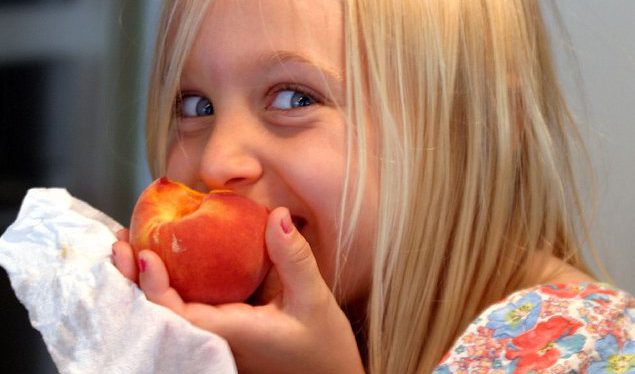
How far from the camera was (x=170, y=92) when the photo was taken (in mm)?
1118

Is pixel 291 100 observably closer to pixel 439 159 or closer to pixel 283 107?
pixel 283 107

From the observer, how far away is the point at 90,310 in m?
0.86

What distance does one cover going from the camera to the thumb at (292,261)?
874 mm

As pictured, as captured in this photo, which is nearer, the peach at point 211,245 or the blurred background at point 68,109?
the peach at point 211,245

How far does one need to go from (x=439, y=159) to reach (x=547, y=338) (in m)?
0.24

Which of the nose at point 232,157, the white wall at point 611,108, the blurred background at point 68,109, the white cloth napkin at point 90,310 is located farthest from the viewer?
the blurred background at point 68,109

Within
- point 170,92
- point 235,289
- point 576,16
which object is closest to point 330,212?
point 235,289

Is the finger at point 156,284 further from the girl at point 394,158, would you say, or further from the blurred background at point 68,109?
the blurred background at point 68,109

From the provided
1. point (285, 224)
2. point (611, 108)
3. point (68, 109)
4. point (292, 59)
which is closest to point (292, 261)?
point (285, 224)

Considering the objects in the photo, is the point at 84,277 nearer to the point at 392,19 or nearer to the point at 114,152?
the point at 392,19

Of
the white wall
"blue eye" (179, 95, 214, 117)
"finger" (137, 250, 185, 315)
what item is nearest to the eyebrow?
"blue eye" (179, 95, 214, 117)

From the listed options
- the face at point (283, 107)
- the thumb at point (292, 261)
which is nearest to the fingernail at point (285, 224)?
the thumb at point (292, 261)

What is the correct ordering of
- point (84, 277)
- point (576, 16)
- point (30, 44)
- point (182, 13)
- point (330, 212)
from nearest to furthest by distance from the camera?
point (84, 277), point (330, 212), point (182, 13), point (576, 16), point (30, 44)

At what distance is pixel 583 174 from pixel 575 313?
1.47 feet
